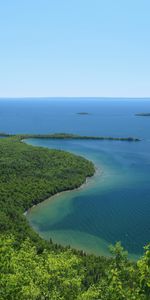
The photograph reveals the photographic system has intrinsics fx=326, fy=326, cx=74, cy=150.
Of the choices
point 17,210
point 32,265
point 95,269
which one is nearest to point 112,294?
point 32,265

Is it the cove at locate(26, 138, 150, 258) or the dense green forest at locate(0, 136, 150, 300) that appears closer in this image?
the dense green forest at locate(0, 136, 150, 300)

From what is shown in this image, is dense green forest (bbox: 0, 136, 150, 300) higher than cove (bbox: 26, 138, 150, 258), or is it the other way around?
dense green forest (bbox: 0, 136, 150, 300)

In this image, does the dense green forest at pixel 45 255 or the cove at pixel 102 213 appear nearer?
the dense green forest at pixel 45 255

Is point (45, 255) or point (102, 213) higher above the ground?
point (45, 255)

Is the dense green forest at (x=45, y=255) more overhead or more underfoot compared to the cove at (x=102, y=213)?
more overhead
